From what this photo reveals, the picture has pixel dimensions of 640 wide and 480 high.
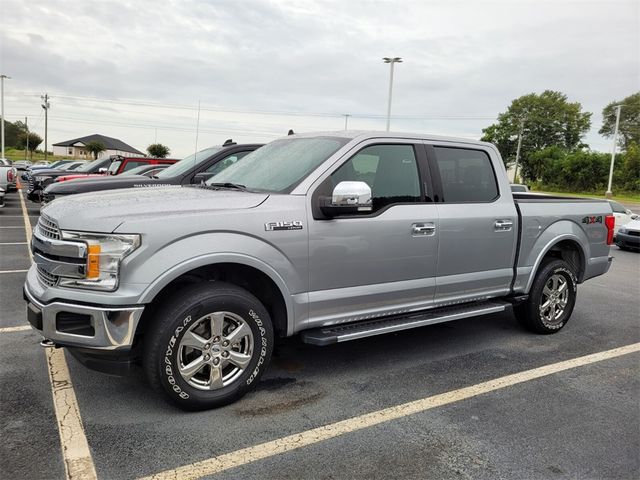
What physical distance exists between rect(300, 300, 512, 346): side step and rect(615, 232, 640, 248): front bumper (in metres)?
10.7

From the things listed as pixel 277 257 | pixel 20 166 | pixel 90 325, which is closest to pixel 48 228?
pixel 90 325

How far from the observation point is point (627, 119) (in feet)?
239

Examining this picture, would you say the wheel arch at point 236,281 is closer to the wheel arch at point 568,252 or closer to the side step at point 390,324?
the side step at point 390,324

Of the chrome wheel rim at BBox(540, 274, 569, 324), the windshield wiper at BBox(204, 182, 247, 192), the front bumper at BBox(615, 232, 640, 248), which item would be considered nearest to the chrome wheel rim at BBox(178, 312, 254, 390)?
the windshield wiper at BBox(204, 182, 247, 192)

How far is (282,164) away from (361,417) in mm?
2059

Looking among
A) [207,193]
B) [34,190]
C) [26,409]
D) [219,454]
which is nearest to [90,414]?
[26,409]

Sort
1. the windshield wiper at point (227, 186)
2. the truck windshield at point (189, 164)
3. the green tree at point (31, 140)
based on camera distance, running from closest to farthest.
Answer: the windshield wiper at point (227, 186) < the truck windshield at point (189, 164) < the green tree at point (31, 140)

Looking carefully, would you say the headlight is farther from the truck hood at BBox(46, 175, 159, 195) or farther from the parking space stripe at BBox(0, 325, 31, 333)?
the truck hood at BBox(46, 175, 159, 195)

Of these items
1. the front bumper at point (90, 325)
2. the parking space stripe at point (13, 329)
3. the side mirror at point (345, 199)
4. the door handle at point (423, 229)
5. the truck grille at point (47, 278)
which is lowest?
the parking space stripe at point (13, 329)

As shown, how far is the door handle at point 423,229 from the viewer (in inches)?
166

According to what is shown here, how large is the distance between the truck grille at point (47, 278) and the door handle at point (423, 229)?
2.62 meters

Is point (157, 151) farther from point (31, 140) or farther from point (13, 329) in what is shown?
point (31, 140)

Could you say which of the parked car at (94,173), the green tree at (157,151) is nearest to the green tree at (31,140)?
the green tree at (157,151)

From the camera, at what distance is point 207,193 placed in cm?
387
